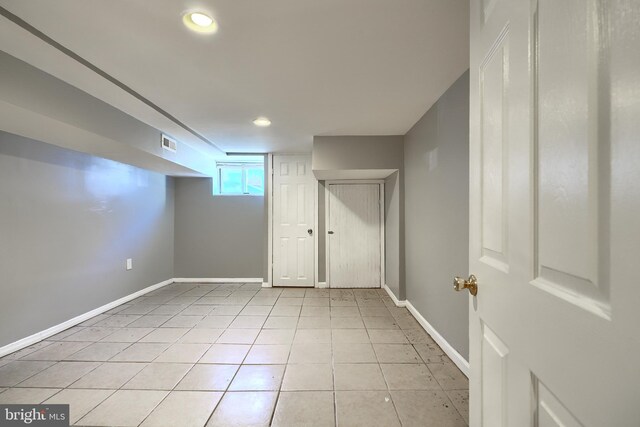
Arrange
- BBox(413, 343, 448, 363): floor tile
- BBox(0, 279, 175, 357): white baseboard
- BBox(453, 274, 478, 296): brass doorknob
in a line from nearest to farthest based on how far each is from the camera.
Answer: BBox(453, 274, 478, 296): brass doorknob → BBox(413, 343, 448, 363): floor tile → BBox(0, 279, 175, 357): white baseboard

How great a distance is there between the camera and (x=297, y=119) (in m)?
2.83

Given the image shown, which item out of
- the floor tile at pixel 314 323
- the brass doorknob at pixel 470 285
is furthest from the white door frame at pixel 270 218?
the brass doorknob at pixel 470 285

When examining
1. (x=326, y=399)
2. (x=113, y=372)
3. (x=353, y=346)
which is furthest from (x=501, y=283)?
(x=113, y=372)

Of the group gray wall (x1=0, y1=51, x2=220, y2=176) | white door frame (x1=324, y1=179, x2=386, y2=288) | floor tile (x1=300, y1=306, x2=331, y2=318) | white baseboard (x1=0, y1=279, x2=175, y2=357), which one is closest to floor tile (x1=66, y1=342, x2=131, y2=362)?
white baseboard (x1=0, y1=279, x2=175, y2=357)

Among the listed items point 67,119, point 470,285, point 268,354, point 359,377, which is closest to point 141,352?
point 268,354

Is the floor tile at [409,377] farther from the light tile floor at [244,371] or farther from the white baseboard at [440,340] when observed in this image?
the white baseboard at [440,340]

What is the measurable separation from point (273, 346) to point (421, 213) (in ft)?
6.46

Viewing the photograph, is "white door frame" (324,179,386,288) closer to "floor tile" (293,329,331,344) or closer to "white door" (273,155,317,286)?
"white door" (273,155,317,286)

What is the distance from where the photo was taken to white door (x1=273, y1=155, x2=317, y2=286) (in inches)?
172

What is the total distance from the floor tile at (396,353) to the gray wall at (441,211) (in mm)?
318

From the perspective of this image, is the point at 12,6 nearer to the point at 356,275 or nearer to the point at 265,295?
the point at 265,295

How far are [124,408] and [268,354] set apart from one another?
3.23 ft

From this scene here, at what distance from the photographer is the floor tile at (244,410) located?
1521mm

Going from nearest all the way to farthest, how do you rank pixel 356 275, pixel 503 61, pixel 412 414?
pixel 503 61
pixel 412 414
pixel 356 275
